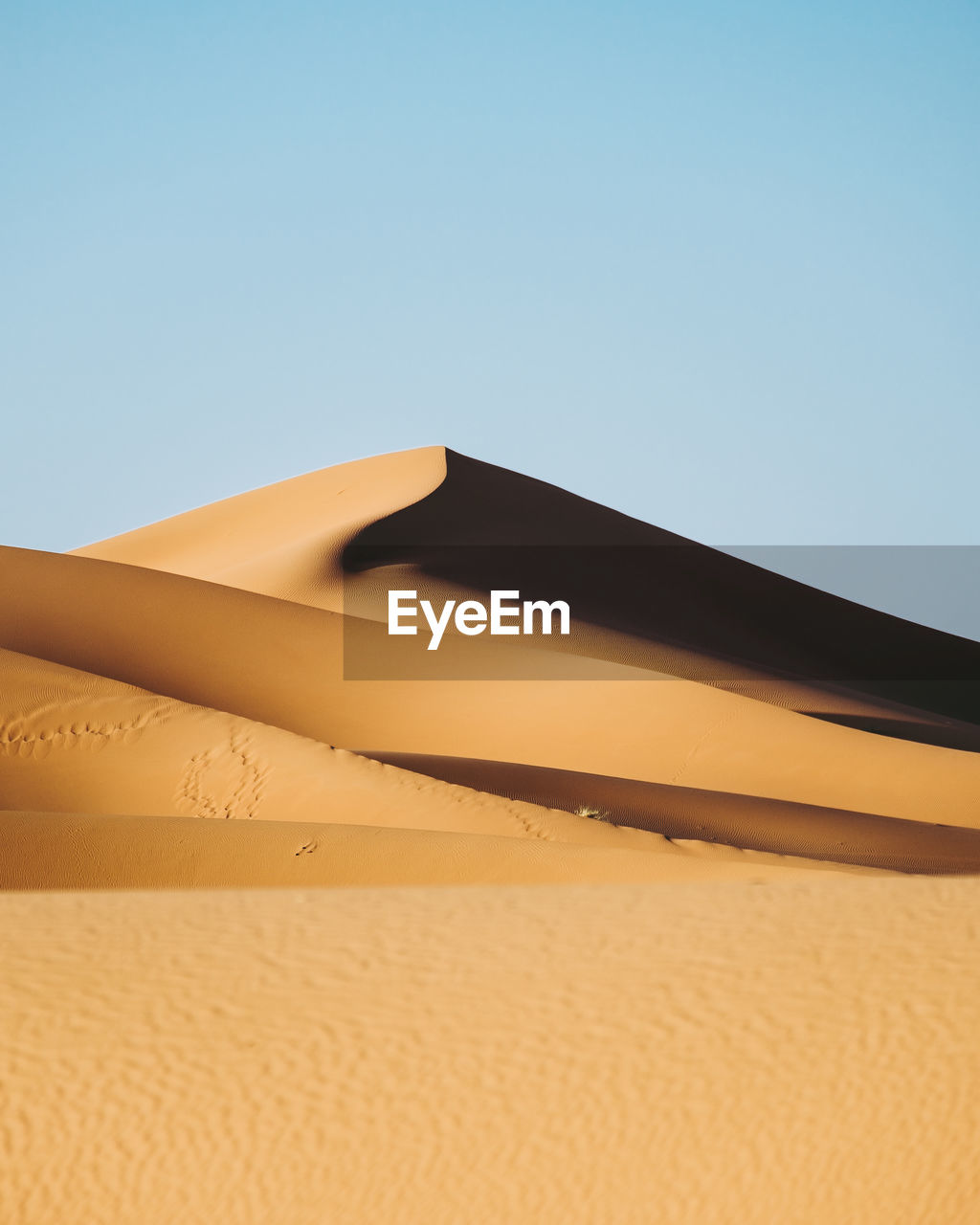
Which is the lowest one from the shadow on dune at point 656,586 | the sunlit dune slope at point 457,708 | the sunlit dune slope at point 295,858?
the sunlit dune slope at point 295,858

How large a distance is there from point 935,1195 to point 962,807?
41.1 feet

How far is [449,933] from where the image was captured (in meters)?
4.24

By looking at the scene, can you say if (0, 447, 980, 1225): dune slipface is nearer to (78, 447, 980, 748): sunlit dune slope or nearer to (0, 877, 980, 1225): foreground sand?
(0, 877, 980, 1225): foreground sand

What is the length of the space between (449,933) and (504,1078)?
903 millimetres

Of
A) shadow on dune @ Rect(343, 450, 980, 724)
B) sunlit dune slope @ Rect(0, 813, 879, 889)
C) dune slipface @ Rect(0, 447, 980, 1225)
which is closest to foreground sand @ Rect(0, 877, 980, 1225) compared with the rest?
dune slipface @ Rect(0, 447, 980, 1225)

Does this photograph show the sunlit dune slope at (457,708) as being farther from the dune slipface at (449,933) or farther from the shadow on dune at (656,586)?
the shadow on dune at (656,586)

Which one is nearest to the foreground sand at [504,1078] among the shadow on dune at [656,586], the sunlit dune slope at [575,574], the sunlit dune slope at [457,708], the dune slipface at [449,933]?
the dune slipface at [449,933]

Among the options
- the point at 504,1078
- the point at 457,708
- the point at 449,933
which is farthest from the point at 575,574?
the point at 504,1078

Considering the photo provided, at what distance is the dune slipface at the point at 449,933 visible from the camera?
317cm

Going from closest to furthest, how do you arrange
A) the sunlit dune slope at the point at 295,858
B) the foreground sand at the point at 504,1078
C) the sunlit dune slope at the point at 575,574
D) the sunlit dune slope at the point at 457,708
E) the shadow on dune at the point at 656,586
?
the foreground sand at the point at 504,1078 < the sunlit dune slope at the point at 295,858 < the sunlit dune slope at the point at 457,708 < the sunlit dune slope at the point at 575,574 < the shadow on dune at the point at 656,586

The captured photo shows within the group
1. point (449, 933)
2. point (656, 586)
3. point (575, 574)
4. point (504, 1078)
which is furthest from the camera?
point (656, 586)

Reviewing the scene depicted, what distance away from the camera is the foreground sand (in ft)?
10.2

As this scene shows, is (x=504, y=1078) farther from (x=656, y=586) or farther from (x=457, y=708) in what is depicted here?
(x=656, y=586)

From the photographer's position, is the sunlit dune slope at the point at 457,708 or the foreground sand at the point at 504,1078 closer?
the foreground sand at the point at 504,1078
